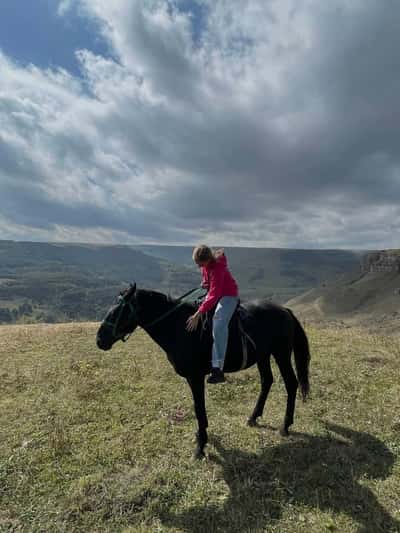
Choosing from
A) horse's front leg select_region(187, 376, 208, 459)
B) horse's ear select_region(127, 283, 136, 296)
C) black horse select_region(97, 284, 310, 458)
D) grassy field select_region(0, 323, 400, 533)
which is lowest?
grassy field select_region(0, 323, 400, 533)

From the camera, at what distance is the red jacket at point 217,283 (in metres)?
7.15

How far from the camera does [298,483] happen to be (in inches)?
237

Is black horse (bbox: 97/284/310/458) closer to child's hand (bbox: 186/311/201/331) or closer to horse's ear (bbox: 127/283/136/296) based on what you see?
horse's ear (bbox: 127/283/136/296)

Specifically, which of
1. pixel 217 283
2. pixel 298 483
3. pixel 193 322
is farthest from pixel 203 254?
pixel 298 483

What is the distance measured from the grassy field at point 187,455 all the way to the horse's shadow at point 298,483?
0.02 metres

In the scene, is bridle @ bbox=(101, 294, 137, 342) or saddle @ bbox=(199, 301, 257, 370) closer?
bridle @ bbox=(101, 294, 137, 342)

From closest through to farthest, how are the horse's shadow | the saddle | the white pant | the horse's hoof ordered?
1. the horse's shadow
2. the horse's hoof
3. the white pant
4. the saddle

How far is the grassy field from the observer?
534cm

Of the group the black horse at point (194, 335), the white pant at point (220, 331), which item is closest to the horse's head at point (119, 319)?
the black horse at point (194, 335)

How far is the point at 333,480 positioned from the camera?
6.04 m

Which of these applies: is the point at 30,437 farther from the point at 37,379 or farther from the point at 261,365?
the point at 261,365

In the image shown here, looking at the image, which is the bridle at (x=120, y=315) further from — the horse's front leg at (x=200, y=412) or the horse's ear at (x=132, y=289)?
the horse's front leg at (x=200, y=412)

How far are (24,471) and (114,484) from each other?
2.18m

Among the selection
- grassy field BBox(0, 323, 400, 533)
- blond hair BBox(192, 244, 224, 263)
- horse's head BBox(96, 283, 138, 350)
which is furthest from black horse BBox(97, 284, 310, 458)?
blond hair BBox(192, 244, 224, 263)
